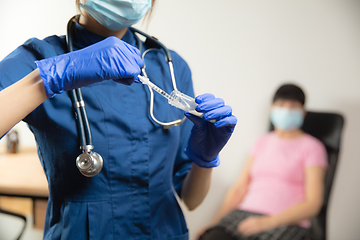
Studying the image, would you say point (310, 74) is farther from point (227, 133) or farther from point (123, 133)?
point (123, 133)

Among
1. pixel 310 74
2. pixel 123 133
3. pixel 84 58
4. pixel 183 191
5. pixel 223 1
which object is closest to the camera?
pixel 84 58

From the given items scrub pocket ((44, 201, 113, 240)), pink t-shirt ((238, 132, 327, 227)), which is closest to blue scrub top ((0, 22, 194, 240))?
scrub pocket ((44, 201, 113, 240))

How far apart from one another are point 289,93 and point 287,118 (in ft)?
0.42

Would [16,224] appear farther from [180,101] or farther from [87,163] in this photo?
[180,101]

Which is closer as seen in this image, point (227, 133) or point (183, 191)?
point (227, 133)

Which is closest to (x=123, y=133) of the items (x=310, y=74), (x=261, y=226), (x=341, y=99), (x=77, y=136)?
(x=77, y=136)

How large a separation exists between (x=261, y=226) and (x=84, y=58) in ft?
3.79

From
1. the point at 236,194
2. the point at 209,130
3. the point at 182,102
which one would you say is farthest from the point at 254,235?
the point at 182,102

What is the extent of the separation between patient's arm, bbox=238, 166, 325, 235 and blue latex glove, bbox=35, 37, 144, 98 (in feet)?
3.45

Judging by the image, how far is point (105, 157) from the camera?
0.55m

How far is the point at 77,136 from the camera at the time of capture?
0.53 metres

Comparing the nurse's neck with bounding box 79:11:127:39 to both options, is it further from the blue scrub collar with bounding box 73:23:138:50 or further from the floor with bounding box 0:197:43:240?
the floor with bounding box 0:197:43:240

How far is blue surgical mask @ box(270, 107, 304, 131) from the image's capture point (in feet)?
4.26

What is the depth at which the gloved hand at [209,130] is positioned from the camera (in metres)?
0.53
